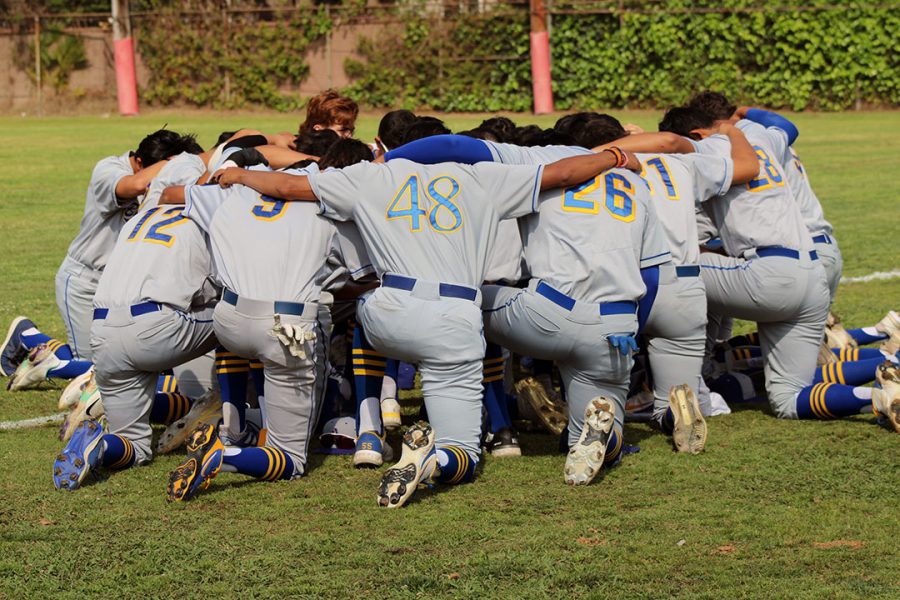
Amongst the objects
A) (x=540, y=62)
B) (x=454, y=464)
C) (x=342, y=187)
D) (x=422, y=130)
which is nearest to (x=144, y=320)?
(x=342, y=187)

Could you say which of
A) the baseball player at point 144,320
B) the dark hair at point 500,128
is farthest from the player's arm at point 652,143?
the baseball player at point 144,320

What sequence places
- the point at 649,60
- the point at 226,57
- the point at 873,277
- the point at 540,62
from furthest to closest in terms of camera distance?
the point at 226,57, the point at 649,60, the point at 540,62, the point at 873,277

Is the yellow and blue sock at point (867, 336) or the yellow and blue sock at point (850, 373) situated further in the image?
the yellow and blue sock at point (867, 336)

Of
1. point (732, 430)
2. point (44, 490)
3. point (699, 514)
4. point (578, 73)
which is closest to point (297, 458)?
point (44, 490)

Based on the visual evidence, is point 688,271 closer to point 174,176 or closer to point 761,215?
point 761,215

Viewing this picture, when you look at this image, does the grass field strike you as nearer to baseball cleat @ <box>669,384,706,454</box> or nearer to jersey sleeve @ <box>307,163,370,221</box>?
baseball cleat @ <box>669,384,706,454</box>

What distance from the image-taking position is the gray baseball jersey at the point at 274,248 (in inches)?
221

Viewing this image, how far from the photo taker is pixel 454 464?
5.34 metres

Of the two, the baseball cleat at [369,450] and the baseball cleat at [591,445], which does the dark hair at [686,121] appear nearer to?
the baseball cleat at [591,445]

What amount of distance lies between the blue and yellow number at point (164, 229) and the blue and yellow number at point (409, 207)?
45.2 inches

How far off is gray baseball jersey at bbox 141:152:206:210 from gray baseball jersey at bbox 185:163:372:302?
85 cm

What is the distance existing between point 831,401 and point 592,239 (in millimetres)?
1788

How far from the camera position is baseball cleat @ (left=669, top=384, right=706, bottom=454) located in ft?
19.5

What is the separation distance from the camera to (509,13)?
28.6 m
